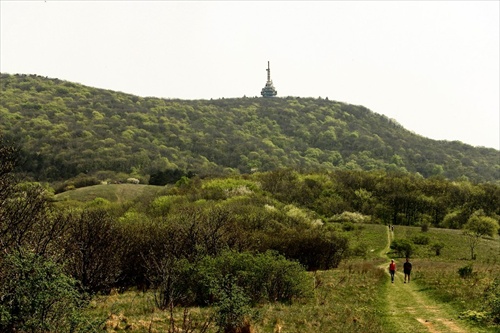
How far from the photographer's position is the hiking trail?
1955 cm

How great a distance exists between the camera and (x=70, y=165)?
440ft

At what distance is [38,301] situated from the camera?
14.2 m

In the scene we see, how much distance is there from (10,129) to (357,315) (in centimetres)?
15243

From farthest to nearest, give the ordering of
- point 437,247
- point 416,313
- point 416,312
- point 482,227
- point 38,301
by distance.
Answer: point 482,227, point 437,247, point 416,312, point 416,313, point 38,301

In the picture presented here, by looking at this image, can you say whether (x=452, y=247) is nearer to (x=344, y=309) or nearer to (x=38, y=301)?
(x=344, y=309)

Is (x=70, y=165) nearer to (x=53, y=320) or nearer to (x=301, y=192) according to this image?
(x=301, y=192)

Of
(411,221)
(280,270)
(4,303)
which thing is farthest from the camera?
(411,221)

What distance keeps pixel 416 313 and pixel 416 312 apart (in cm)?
32

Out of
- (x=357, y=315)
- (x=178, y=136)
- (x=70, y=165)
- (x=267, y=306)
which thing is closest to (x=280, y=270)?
(x=267, y=306)

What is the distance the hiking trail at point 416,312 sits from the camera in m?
19.5

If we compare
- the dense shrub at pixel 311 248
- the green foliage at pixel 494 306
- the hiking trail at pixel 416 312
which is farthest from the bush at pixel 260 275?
the dense shrub at pixel 311 248

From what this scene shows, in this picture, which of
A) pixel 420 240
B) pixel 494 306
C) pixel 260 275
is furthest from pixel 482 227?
pixel 494 306

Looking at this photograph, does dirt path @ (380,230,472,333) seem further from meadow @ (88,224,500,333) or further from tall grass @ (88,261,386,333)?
tall grass @ (88,261,386,333)

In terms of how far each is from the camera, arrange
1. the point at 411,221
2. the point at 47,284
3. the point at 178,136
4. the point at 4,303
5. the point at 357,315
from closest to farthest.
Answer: the point at 47,284, the point at 4,303, the point at 357,315, the point at 411,221, the point at 178,136
